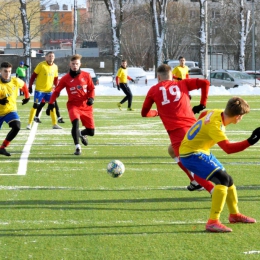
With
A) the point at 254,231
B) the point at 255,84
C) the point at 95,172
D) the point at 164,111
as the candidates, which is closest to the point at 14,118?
the point at 95,172

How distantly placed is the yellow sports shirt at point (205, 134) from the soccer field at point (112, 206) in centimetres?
82

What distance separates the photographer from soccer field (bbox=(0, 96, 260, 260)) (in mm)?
6277

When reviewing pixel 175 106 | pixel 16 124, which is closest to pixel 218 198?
pixel 175 106

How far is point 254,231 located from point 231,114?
1.26m

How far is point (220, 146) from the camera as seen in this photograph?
6.73m

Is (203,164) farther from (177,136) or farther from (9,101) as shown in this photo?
(9,101)

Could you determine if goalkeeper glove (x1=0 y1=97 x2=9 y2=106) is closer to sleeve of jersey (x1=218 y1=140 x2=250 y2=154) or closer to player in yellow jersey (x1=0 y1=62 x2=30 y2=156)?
player in yellow jersey (x1=0 y1=62 x2=30 y2=156)

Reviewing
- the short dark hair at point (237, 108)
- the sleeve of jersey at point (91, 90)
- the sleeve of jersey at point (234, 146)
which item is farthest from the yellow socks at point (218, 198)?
the sleeve of jersey at point (91, 90)

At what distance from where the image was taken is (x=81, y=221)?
741cm

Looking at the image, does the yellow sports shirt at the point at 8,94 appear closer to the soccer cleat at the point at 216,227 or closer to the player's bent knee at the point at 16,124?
the player's bent knee at the point at 16,124

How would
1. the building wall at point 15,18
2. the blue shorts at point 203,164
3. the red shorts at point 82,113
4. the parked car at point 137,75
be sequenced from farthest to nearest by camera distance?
the building wall at point 15,18, the parked car at point 137,75, the red shorts at point 82,113, the blue shorts at point 203,164

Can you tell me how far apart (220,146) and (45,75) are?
11845mm

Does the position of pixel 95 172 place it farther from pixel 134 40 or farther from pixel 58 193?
pixel 134 40

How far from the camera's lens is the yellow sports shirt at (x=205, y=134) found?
22.1 feet
